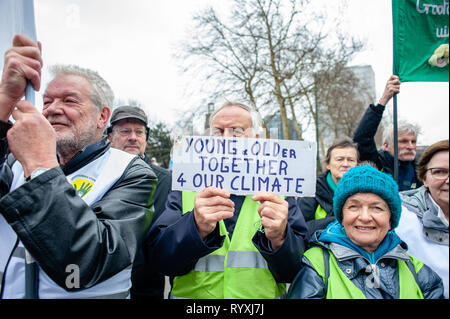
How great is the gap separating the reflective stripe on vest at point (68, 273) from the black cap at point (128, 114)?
5.79 ft

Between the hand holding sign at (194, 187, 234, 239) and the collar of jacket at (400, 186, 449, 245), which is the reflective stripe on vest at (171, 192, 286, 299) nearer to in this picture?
the hand holding sign at (194, 187, 234, 239)

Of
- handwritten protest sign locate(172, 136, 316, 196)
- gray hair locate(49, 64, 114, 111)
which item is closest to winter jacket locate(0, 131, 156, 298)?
handwritten protest sign locate(172, 136, 316, 196)

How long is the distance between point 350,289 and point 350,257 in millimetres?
148

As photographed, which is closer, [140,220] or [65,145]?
[140,220]

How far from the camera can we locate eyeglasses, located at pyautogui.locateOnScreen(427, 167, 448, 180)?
164cm

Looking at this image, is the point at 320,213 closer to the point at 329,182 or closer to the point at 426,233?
the point at 329,182

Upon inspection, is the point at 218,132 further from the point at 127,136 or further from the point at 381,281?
the point at 127,136

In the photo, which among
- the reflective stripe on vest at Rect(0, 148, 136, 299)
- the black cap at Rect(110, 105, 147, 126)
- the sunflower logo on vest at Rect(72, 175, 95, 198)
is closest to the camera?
the reflective stripe on vest at Rect(0, 148, 136, 299)

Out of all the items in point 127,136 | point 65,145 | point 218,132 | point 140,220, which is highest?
point 127,136

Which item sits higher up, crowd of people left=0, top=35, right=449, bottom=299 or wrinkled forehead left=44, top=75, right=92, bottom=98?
wrinkled forehead left=44, top=75, right=92, bottom=98

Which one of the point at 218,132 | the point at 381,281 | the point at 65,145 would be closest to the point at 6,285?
the point at 65,145

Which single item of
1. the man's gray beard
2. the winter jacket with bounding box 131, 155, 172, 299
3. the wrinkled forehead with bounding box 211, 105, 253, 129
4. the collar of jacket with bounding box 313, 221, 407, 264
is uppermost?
the wrinkled forehead with bounding box 211, 105, 253, 129

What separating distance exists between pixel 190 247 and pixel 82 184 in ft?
1.88
